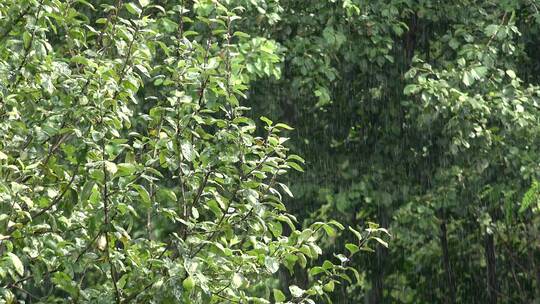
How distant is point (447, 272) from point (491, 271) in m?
0.50

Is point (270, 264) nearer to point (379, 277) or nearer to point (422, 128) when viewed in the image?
point (422, 128)

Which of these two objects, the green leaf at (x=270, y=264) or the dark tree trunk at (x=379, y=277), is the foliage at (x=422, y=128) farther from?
the green leaf at (x=270, y=264)

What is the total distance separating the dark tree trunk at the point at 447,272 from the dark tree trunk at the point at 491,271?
41 centimetres

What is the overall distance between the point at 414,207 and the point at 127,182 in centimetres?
694

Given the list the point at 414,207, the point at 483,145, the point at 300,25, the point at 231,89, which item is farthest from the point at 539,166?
the point at 231,89

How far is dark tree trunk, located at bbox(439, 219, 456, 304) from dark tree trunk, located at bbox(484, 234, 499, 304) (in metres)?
0.41

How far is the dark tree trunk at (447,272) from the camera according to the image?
12708mm

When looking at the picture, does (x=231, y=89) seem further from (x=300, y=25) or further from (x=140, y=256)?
(x=300, y=25)

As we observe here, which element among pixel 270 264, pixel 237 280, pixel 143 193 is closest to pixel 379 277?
pixel 270 264

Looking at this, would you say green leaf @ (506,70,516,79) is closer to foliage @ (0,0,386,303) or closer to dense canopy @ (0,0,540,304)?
dense canopy @ (0,0,540,304)

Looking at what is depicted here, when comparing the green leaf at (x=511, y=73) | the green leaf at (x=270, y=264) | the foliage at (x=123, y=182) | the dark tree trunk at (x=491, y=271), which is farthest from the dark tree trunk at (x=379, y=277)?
the green leaf at (x=270, y=264)

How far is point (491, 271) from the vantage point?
12.9 m

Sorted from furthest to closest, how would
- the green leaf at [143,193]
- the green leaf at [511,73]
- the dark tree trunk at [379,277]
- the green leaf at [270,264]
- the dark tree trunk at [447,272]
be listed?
1. the dark tree trunk at [379,277]
2. the dark tree trunk at [447,272]
3. the green leaf at [511,73]
4. the green leaf at [270,264]
5. the green leaf at [143,193]

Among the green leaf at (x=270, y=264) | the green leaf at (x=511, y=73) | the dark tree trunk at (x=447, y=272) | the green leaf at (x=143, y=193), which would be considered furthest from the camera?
the dark tree trunk at (x=447, y=272)
